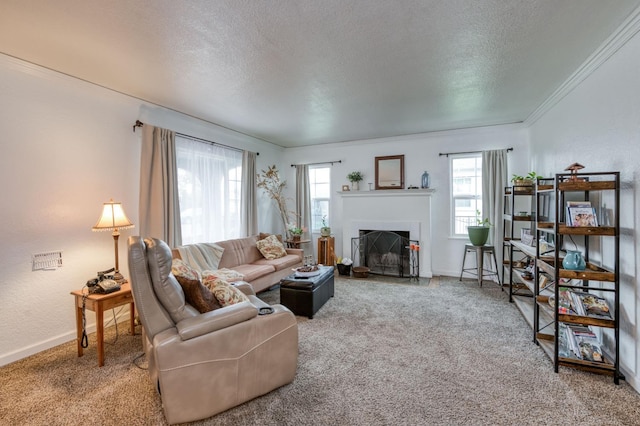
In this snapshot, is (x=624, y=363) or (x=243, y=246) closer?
(x=624, y=363)

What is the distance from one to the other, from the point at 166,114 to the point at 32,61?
1.38m

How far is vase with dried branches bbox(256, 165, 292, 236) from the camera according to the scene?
5617 mm

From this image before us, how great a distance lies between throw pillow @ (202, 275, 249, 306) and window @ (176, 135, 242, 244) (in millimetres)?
2102

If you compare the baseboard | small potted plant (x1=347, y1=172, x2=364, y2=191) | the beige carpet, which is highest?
small potted plant (x1=347, y1=172, x2=364, y2=191)

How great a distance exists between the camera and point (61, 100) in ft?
9.17

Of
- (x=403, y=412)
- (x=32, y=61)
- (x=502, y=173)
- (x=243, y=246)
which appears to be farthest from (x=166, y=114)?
(x=502, y=173)

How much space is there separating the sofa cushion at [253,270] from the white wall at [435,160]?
2037mm

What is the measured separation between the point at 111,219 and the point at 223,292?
61.7 inches

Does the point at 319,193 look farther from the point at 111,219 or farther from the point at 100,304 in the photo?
the point at 100,304

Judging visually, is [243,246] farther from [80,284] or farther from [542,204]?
[542,204]

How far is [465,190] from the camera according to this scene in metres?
5.04

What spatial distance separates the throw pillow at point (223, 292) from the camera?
2107 millimetres

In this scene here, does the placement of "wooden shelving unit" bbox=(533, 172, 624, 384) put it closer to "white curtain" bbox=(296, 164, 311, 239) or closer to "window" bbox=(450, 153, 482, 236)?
"window" bbox=(450, 153, 482, 236)

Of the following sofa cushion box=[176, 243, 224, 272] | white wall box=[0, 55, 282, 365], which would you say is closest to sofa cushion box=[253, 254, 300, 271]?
sofa cushion box=[176, 243, 224, 272]
